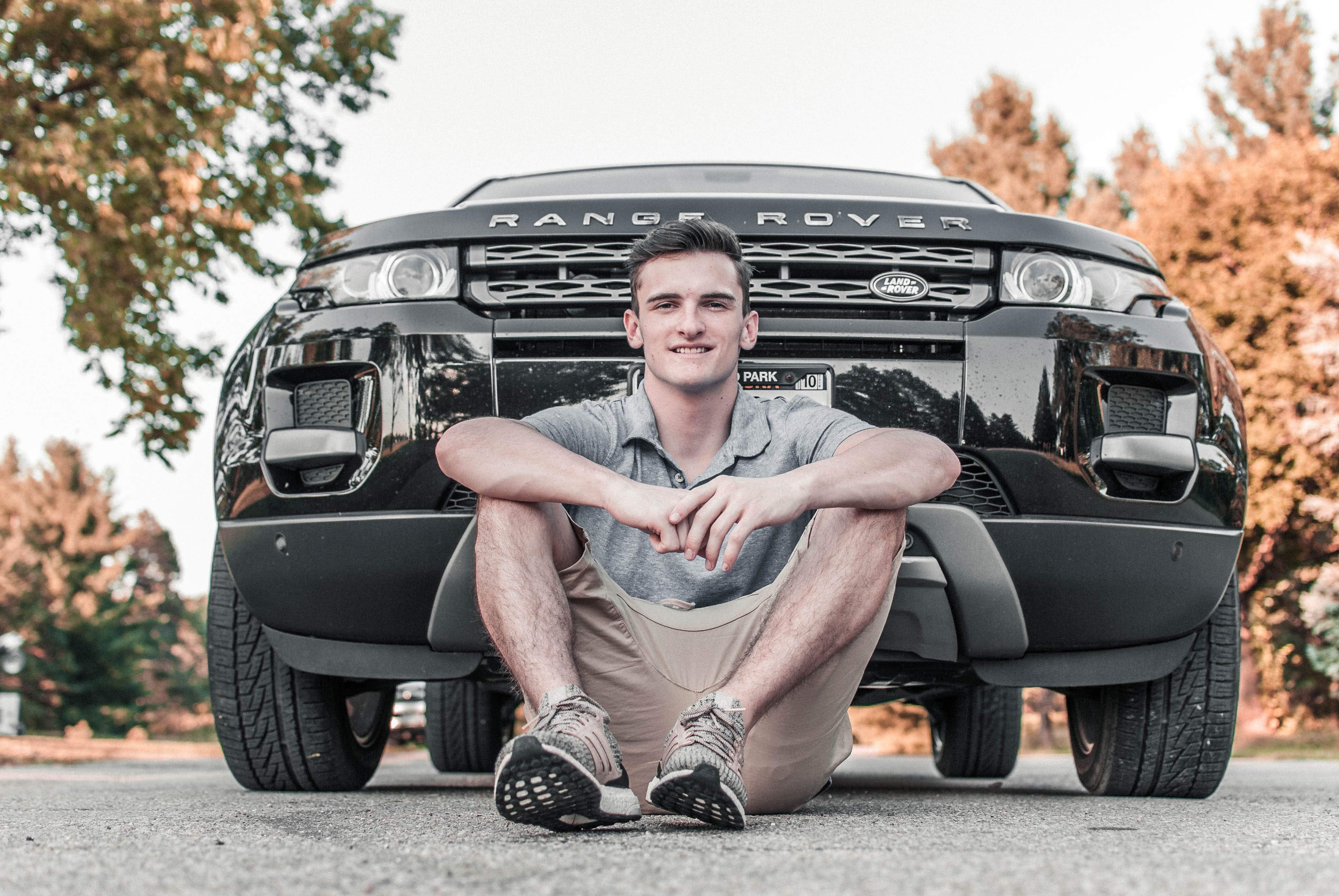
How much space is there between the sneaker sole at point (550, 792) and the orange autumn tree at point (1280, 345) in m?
14.3

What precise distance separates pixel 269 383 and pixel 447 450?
24.8 inches

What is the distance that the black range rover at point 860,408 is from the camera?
2.56 m

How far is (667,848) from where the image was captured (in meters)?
1.70

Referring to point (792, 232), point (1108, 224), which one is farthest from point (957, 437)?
point (1108, 224)

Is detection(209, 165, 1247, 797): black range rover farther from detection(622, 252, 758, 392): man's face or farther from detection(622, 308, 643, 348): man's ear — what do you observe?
detection(622, 252, 758, 392): man's face

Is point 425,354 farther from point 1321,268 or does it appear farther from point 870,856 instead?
point 1321,268

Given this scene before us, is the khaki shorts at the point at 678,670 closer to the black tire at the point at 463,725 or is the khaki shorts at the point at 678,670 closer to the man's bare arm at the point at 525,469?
the man's bare arm at the point at 525,469

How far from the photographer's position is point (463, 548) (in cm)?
254

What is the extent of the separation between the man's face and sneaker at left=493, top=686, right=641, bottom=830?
746 millimetres

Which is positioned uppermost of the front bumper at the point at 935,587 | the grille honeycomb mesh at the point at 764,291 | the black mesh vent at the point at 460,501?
the grille honeycomb mesh at the point at 764,291

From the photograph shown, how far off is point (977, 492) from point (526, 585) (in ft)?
3.42

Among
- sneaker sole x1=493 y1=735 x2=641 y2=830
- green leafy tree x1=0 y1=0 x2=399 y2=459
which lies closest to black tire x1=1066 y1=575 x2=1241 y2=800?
sneaker sole x1=493 y1=735 x2=641 y2=830

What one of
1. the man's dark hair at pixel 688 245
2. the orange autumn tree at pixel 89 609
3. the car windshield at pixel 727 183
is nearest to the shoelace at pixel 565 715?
the man's dark hair at pixel 688 245

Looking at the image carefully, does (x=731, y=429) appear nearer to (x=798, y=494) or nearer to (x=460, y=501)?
(x=798, y=494)
